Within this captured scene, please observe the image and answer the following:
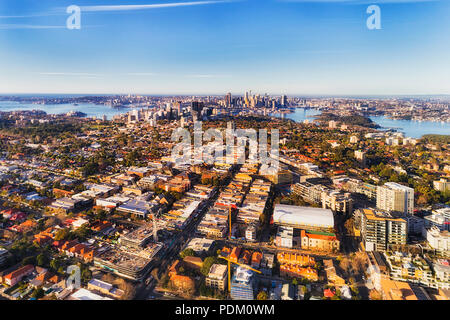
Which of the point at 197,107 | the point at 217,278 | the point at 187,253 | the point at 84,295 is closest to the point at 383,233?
the point at 217,278

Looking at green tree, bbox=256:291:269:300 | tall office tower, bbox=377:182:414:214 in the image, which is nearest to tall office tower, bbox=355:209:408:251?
tall office tower, bbox=377:182:414:214

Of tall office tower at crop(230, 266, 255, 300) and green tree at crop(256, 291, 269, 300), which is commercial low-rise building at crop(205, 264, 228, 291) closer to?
tall office tower at crop(230, 266, 255, 300)

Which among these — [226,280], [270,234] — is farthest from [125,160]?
[226,280]

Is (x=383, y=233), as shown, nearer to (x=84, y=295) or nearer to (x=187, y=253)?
(x=187, y=253)

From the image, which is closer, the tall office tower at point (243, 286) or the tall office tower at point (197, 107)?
the tall office tower at point (243, 286)

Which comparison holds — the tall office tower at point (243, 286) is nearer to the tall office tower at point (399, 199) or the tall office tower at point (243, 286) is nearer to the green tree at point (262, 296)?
A: the green tree at point (262, 296)

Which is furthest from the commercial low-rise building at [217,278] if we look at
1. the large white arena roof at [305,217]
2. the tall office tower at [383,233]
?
the tall office tower at [383,233]
